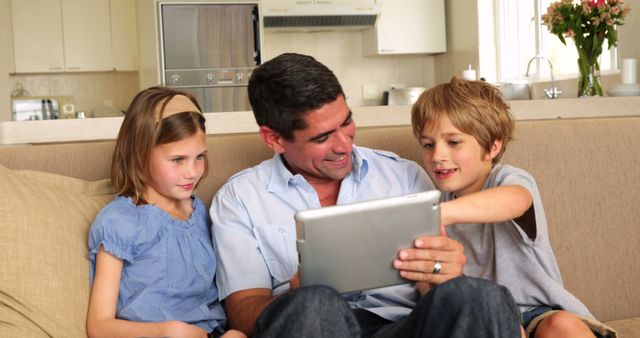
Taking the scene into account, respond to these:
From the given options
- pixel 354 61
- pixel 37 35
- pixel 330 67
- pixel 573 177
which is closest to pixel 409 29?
pixel 354 61

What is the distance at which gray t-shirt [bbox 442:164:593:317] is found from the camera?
5.56ft

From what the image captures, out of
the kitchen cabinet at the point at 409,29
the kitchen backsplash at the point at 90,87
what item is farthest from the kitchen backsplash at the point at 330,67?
the kitchen cabinet at the point at 409,29

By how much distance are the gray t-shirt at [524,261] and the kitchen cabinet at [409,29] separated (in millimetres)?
4500

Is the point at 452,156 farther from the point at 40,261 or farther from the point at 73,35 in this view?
the point at 73,35

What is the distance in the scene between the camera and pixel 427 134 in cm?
180

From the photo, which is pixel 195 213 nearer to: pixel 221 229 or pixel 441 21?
pixel 221 229

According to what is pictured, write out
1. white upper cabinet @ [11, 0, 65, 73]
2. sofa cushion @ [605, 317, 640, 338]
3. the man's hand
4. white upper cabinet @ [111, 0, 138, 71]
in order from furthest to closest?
white upper cabinet @ [111, 0, 138, 71] → white upper cabinet @ [11, 0, 65, 73] → sofa cushion @ [605, 317, 640, 338] → the man's hand

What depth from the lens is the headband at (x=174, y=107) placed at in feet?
5.89

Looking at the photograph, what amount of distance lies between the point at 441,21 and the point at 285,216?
475cm

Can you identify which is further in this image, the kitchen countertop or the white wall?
the white wall

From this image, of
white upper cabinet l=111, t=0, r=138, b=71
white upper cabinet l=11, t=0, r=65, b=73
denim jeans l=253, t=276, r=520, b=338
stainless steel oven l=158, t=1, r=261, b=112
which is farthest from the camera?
white upper cabinet l=111, t=0, r=138, b=71

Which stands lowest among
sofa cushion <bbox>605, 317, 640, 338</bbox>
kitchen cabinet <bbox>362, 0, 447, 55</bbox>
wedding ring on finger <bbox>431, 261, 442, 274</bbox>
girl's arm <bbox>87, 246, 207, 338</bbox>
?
sofa cushion <bbox>605, 317, 640, 338</bbox>

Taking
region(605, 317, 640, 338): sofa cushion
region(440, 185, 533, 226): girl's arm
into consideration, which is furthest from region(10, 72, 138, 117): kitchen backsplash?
region(440, 185, 533, 226): girl's arm

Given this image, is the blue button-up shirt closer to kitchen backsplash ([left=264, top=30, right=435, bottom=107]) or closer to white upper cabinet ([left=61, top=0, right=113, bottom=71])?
kitchen backsplash ([left=264, top=30, right=435, bottom=107])
